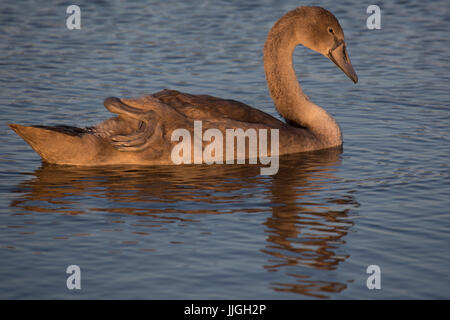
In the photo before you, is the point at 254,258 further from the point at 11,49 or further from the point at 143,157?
the point at 11,49

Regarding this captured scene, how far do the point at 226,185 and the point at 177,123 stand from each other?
112 centimetres

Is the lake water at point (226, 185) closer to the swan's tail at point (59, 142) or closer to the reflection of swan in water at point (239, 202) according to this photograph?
the reflection of swan in water at point (239, 202)

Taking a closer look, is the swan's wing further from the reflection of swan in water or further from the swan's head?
the swan's head

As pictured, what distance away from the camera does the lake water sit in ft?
23.4

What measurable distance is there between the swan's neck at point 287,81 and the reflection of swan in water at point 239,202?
0.78 metres

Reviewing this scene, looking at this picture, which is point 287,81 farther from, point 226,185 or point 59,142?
point 59,142

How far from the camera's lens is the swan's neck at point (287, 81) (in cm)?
1160

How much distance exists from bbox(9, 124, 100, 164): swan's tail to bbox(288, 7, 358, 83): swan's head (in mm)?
3427

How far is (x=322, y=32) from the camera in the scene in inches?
459

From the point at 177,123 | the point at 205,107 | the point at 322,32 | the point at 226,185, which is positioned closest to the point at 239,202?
the point at 226,185

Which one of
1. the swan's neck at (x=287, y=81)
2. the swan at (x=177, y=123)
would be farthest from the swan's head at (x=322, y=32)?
the swan's neck at (x=287, y=81)

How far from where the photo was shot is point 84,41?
1645 cm
